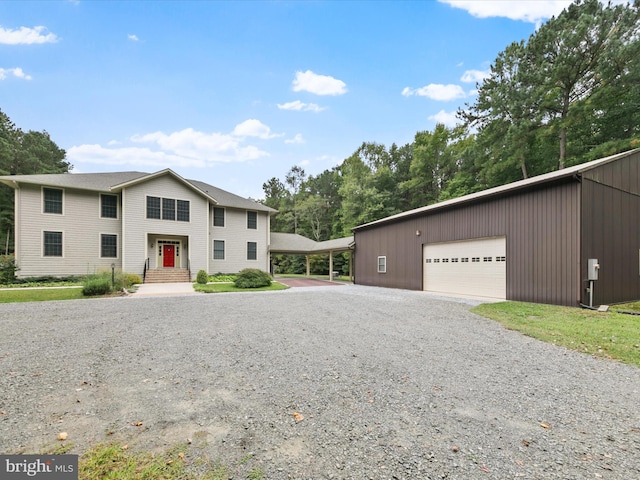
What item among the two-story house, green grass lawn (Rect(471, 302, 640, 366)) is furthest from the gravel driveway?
the two-story house

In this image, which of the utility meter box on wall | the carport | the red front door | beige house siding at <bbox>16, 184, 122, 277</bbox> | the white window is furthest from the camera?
the carport

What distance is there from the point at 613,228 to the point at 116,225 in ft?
75.0

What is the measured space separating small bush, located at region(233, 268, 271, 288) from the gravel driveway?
29.1 ft

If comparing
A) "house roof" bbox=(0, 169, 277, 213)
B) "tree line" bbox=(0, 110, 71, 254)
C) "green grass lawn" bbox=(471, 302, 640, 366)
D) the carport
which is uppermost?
"tree line" bbox=(0, 110, 71, 254)

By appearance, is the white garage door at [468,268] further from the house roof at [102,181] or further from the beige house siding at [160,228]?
the beige house siding at [160,228]

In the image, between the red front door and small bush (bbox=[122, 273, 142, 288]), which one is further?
the red front door

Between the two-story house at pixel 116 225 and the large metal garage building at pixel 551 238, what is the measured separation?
1401cm

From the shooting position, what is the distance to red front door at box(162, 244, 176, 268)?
1762 cm

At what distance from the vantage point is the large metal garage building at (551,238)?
8.23 m

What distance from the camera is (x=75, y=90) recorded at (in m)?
13.1

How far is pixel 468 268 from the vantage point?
1160cm

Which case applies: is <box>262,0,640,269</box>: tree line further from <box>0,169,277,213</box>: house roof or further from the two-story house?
the two-story house

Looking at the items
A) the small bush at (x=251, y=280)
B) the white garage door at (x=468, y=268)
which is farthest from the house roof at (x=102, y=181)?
the white garage door at (x=468, y=268)

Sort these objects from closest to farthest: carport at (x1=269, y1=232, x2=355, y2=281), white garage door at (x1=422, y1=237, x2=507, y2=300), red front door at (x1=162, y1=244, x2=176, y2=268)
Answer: white garage door at (x1=422, y1=237, x2=507, y2=300), red front door at (x1=162, y1=244, x2=176, y2=268), carport at (x1=269, y1=232, x2=355, y2=281)
